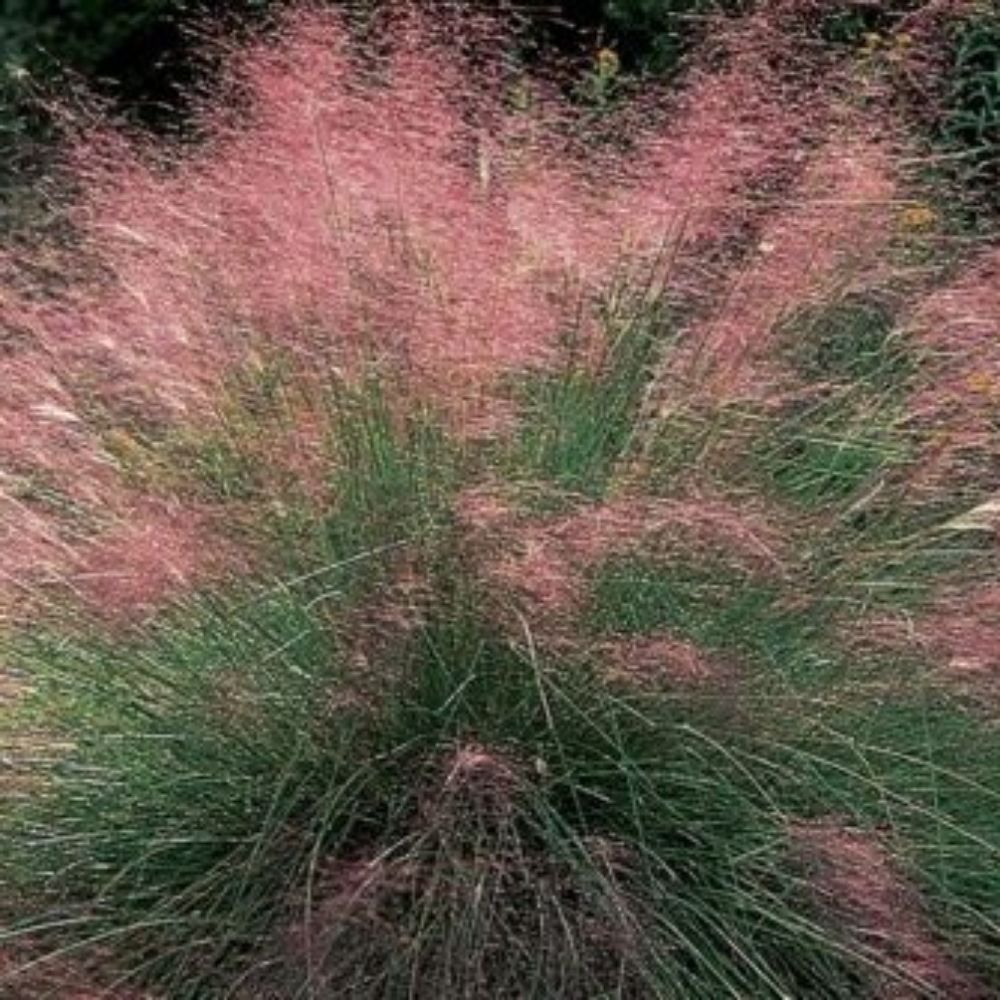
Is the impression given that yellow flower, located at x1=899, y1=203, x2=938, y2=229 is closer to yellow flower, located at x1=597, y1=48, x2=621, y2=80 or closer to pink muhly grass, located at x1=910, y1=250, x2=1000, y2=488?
pink muhly grass, located at x1=910, y1=250, x2=1000, y2=488

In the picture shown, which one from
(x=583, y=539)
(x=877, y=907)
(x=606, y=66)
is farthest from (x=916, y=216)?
(x=877, y=907)

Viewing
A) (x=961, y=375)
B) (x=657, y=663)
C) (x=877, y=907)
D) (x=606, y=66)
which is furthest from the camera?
(x=606, y=66)

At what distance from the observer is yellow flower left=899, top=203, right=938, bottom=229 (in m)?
4.93

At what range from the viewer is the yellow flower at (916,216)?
16.2 feet

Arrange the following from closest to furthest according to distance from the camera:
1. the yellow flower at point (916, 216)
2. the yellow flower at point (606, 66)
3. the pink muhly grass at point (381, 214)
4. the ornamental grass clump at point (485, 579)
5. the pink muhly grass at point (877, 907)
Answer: the pink muhly grass at point (877, 907)
the ornamental grass clump at point (485, 579)
the pink muhly grass at point (381, 214)
the yellow flower at point (916, 216)
the yellow flower at point (606, 66)

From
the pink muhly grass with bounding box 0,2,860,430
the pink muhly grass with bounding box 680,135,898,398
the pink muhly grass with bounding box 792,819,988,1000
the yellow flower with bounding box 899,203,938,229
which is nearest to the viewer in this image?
the pink muhly grass with bounding box 792,819,988,1000

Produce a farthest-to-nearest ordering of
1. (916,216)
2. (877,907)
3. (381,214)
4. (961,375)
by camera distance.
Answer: (916,216), (961,375), (381,214), (877,907)

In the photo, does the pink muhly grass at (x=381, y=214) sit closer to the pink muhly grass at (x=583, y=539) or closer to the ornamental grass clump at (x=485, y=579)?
the ornamental grass clump at (x=485, y=579)

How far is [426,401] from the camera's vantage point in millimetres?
4211

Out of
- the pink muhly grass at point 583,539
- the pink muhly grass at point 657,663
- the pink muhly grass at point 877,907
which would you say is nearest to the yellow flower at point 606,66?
the pink muhly grass at point 583,539

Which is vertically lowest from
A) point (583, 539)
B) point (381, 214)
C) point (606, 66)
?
point (606, 66)

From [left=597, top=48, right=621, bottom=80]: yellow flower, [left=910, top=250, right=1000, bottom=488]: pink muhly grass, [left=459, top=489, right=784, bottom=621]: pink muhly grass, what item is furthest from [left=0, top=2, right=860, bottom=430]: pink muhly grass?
[left=597, top=48, right=621, bottom=80]: yellow flower

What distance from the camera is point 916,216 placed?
4930 millimetres

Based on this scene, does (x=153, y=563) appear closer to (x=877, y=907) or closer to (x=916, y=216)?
(x=877, y=907)
